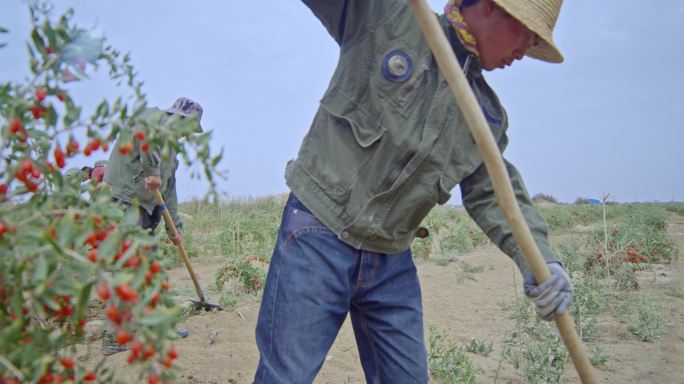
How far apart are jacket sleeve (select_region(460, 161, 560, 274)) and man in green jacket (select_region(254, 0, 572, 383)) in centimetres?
9

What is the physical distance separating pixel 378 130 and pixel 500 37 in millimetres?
492

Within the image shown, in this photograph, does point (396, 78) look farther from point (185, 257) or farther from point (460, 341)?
point (185, 257)

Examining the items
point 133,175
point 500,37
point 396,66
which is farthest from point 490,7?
point 133,175

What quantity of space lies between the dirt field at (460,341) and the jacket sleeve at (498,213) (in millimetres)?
709

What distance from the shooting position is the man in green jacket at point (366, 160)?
178 centimetres

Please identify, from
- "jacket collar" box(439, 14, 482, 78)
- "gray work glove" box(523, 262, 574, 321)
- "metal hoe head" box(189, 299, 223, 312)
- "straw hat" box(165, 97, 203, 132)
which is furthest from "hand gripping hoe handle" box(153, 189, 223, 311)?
"gray work glove" box(523, 262, 574, 321)

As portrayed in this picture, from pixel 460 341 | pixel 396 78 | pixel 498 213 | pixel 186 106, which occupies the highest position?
pixel 186 106

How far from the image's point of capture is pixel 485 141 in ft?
4.65

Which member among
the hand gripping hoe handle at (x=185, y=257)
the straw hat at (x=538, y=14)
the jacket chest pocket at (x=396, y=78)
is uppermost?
the straw hat at (x=538, y=14)

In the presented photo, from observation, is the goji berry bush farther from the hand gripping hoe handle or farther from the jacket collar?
the hand gripping hoe handle

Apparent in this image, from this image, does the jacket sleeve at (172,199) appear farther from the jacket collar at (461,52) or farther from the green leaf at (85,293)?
the green leaf at (85,293)

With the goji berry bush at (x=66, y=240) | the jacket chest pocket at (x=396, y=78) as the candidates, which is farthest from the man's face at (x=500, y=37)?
the goji berry bush at (x=66, y=240)

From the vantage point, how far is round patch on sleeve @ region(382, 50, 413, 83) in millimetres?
1821

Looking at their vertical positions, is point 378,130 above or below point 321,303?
above
